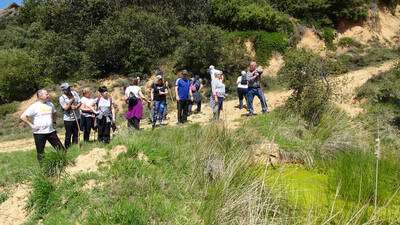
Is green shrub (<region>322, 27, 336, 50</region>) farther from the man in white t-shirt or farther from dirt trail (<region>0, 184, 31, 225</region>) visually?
dirt trail (<region>0, 184, 31, 225</region>)

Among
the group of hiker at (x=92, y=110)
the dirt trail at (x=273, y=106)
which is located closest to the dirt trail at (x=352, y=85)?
the dirt trail at (x=273, y=106)

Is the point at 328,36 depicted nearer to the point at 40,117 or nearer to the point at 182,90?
the point at 182,90

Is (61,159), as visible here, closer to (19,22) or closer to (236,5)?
(236,5)

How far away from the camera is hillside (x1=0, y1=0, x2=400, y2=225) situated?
6664mm

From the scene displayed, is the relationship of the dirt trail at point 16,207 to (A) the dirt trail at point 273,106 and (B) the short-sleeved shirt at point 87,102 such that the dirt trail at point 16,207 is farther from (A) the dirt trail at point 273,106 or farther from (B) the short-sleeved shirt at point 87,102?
(A) the dirt trail at point 273,106

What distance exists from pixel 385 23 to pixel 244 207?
32671mm

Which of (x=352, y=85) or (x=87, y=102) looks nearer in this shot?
(x=87, y=102)

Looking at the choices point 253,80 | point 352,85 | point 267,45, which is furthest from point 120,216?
point 267,45

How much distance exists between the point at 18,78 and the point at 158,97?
19.2 meters

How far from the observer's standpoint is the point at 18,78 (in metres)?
30.0

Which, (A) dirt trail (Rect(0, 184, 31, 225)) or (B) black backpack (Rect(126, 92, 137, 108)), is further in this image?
(B) black backpack (Rect(126, 92, 137, 108))

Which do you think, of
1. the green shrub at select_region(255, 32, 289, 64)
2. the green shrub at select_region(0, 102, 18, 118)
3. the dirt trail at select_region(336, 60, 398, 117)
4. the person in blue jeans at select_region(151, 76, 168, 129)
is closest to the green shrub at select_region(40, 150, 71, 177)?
the person in blue jeans at select_region(151, 76, 168, 129)

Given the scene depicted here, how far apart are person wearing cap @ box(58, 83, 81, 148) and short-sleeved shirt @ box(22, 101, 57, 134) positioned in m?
1.13

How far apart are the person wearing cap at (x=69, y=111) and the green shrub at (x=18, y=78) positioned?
20533mm
